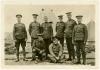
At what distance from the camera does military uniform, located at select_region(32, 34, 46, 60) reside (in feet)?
4.34

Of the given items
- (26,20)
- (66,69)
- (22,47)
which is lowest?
(66,69)

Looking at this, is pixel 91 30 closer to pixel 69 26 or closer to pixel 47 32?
pixel 69 26

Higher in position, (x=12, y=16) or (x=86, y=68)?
(x=12, y=16)

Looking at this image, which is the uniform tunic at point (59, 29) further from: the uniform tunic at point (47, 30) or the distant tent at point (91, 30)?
the distant tent at point (91, 30)

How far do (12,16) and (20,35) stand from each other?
0.38 ft

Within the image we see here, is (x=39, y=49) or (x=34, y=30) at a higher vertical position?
(x=34, y=30)

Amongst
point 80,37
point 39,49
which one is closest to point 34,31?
point 39,49

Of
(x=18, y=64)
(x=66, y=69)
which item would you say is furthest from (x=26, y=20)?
(x=66, y=69)

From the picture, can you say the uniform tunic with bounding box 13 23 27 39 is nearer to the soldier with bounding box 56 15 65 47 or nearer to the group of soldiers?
the group of soldiers

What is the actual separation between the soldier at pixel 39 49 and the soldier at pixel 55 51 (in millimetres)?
40

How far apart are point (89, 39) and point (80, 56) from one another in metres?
0.11

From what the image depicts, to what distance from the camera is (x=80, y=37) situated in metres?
1.32
